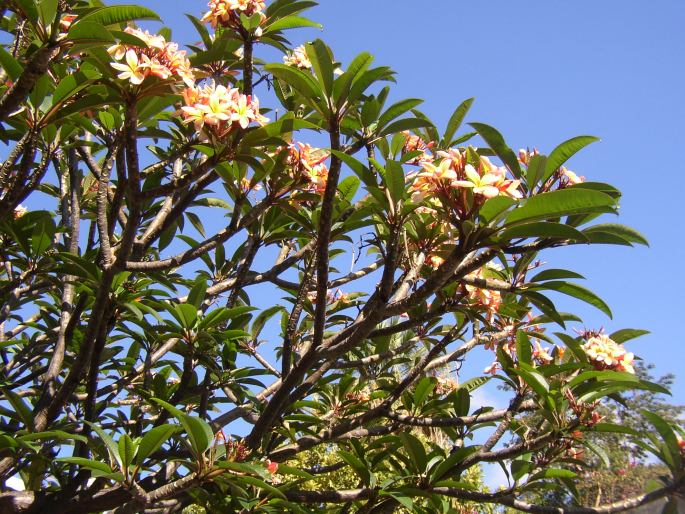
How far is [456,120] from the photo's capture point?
84.0 inches

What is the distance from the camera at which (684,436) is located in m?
2.15

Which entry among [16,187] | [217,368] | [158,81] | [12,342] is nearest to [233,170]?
[158,81]

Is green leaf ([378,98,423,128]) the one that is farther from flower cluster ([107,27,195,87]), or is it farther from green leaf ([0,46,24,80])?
green leaf ([0,46,24,80])

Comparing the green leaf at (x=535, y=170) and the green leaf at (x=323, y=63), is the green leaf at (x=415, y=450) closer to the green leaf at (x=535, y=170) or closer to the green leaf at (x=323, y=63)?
the green leaf at (x=535, y=170)

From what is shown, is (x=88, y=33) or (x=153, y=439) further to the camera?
(x=153, y=439)

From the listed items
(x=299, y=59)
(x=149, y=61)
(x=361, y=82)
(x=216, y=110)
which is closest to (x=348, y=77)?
(x=361, y=82)

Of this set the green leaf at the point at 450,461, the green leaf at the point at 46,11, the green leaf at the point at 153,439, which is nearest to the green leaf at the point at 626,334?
the green leaf at the point at 450,461

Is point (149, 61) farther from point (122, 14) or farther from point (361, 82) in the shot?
point (361, 82)

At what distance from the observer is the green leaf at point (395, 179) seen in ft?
5.22

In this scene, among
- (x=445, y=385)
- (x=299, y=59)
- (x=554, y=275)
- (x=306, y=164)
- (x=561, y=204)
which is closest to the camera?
(x=561, y=204)

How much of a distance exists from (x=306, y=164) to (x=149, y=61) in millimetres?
546

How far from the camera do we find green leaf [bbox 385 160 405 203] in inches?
62.6

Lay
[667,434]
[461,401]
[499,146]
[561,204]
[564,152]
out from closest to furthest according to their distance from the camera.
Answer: [561,204] → [564,152] → [499,146] → [667,434] → [461,401]

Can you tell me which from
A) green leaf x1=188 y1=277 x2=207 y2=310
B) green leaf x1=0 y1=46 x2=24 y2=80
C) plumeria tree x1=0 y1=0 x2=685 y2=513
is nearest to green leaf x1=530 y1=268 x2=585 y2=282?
plumeria tree x1=0 y1=0 x2=685 y2=513
